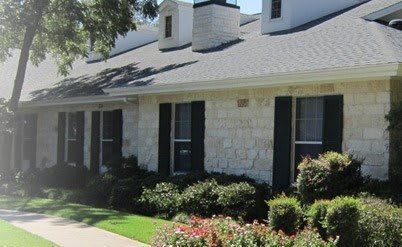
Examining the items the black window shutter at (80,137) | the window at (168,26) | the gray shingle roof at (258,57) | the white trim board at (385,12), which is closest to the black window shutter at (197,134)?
the gray shingle roof at (258,57)

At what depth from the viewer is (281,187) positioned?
1262 centimetres

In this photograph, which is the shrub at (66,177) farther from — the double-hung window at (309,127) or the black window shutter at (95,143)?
the double-hung window at (309,127)

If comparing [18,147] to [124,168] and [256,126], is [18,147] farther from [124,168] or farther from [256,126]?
[256,126]

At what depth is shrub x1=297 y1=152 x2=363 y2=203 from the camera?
412 inches

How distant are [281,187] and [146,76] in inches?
250

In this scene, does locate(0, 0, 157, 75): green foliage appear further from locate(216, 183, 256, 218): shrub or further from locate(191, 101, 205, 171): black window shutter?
locate(216, 183, 256, 218): shrub

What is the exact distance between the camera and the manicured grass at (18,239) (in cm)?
927

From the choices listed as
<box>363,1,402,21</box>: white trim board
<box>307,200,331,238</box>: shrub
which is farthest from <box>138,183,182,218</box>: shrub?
<box>363,1,402,21</box>: white trim board

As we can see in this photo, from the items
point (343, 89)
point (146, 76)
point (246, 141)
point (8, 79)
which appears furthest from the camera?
point (8, 79)

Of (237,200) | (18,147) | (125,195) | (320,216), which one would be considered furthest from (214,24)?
(320,216)

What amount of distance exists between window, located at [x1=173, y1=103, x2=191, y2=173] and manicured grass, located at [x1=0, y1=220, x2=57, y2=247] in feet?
18.9

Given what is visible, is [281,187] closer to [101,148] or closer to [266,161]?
[266,161]

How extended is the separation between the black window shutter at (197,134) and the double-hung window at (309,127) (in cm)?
295

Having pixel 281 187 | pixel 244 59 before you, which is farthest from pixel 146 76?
pixel 281 187
